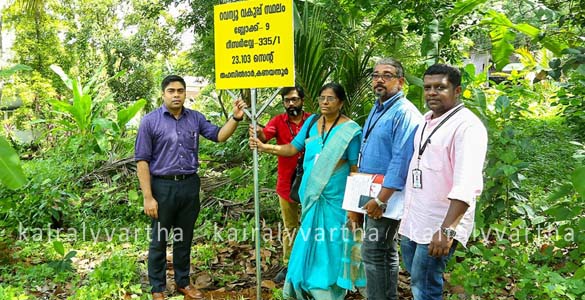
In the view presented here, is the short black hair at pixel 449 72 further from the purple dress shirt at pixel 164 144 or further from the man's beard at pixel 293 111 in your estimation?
the purple dress shirt at pixel 164 144

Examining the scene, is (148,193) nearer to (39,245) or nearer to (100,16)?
(39,245)

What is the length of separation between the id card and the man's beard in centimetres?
168

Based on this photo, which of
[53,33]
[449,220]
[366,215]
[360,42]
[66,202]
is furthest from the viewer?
[53,33]

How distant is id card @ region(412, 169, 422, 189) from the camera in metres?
2.47

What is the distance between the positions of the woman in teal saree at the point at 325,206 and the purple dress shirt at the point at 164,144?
95 centimetres

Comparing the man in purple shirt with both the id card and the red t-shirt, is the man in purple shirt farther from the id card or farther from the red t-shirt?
the id card

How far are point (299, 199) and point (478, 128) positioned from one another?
1807mm

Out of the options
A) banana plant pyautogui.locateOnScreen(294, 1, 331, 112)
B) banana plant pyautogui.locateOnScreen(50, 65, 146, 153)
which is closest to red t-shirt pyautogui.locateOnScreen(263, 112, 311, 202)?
banana plant pyautogui.locateOnScreen(294, 1, 331, 112)

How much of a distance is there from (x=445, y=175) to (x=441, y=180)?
0.10ft

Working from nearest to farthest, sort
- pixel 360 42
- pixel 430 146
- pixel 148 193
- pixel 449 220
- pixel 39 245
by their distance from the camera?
1. pixel 449 220
2. pixel 430 146
3. pixel 148 193
4. pixel 360 42
5. pixel 39 245

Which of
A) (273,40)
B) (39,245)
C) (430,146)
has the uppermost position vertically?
(273,40)

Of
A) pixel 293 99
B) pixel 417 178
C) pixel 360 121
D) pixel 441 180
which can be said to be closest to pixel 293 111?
pixel 293 99

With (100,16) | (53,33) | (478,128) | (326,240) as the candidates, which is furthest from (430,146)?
(100,16)

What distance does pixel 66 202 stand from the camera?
5.74 metres
